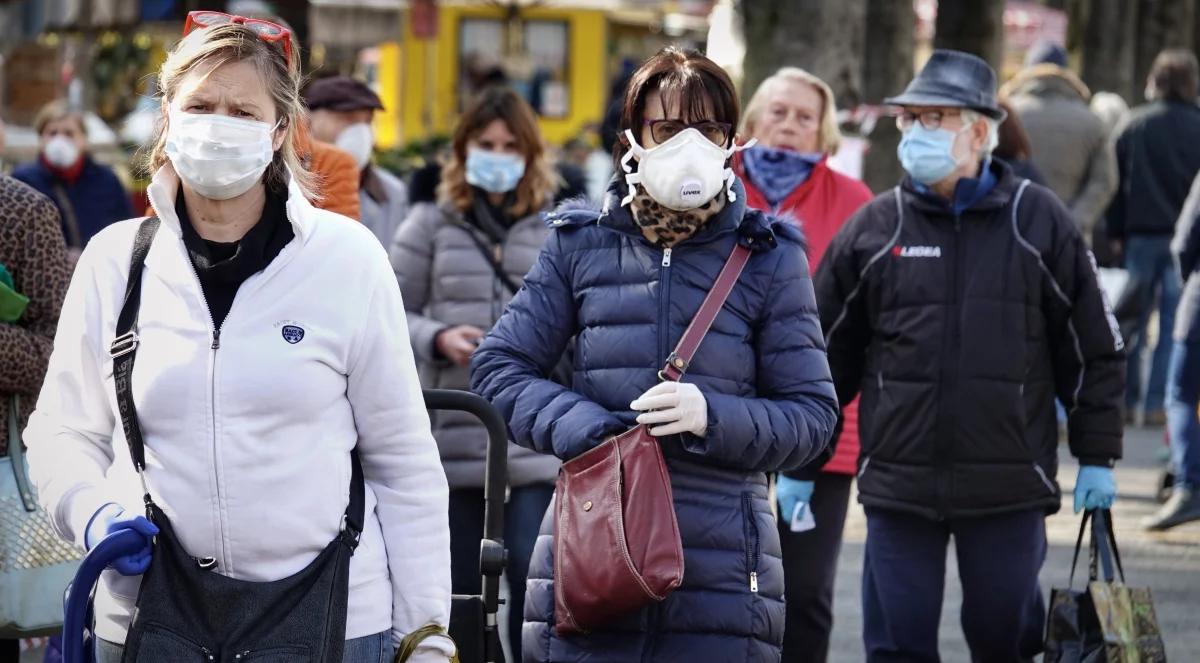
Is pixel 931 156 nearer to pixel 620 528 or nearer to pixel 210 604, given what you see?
pixel 620 528

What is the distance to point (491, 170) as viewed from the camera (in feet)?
21.5

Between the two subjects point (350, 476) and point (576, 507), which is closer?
point (350, 476)

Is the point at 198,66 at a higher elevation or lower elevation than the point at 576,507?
higher

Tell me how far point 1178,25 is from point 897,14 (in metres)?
Result: 14.9

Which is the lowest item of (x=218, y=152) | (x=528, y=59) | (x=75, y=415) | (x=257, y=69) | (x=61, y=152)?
(x=528, y=59)

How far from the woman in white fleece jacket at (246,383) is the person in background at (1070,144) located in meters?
8.74

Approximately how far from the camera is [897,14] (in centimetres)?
1752

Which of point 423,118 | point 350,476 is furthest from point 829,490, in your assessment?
point 423,118

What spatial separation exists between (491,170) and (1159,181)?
7.66 m

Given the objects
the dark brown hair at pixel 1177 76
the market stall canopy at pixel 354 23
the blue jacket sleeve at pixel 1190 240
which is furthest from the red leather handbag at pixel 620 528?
the market stall canopy at pixel 354 23

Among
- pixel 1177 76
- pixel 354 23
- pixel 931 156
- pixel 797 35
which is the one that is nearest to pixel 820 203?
pixel 931 156

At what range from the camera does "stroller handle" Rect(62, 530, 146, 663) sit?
324 centimetres

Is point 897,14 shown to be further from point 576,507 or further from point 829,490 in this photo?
point 576,507

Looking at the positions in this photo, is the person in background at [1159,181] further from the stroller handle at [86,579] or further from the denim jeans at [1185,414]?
the stroller handle at [86,579]
